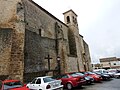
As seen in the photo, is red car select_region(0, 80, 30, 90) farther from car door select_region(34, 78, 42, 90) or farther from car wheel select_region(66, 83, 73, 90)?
car wheel select_region(66, 83, 73, 90)

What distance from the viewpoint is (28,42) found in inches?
581

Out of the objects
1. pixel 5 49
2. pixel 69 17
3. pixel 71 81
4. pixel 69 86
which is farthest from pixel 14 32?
pixel 69 17

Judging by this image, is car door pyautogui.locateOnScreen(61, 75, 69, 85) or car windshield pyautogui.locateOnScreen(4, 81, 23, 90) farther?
car door pyautogui.locateOnScreen(61, 75, 69, 85)

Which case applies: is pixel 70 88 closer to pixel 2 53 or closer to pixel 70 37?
pixel 2 53

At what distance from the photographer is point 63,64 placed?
19234 millimetres

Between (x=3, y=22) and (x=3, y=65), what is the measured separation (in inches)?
194

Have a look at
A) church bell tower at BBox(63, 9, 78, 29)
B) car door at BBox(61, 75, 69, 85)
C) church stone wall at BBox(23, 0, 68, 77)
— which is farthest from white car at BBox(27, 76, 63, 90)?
church bell tower at BBox(63, 9, 78, 29)

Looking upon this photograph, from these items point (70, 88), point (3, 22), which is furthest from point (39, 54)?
point (70, 88)

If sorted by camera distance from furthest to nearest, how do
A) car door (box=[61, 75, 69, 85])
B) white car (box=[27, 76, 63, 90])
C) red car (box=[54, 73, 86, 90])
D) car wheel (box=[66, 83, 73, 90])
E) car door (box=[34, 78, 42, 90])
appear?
car door (box=[61, 75, 69, 85]), car wheel (box=[66, 83, 73, 90]), red car (box=[54, 73, 86, 90]), car door (box=[34, 78, 42, 90]), white car (box=[27, 76, 63, 90])

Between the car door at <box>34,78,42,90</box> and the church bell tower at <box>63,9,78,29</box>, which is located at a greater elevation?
the church bell tower at <box>63,9,78,29</box>

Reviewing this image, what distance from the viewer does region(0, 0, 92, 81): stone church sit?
38.1 ft

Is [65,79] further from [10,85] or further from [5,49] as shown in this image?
[5,49]

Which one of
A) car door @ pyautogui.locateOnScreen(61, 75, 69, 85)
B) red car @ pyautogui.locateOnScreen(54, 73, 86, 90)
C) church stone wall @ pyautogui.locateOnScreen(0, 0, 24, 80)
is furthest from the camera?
church stone wall @ pyautogui.locateOnScreen(0, 0, 24, 80)

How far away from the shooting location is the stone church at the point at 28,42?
457 inches
